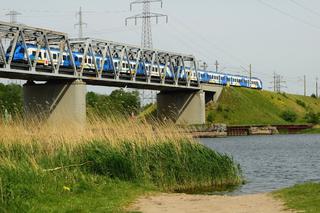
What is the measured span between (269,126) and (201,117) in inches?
553

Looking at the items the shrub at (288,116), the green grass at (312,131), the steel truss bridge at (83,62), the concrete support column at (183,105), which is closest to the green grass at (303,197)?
the steel truss bridge at (83,62)

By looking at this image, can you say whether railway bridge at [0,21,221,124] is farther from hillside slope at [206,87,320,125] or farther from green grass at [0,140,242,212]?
green grass at [0,140,242,212]

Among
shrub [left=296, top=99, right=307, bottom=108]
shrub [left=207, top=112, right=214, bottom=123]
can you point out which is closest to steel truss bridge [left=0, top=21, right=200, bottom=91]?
shrub [left=207, top=112, right=214, bottom=123]

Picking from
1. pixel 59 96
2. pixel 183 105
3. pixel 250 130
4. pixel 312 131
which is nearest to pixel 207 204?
pixel 59 96

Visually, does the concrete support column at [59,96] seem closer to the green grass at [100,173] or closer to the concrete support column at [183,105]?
the concrete support column at [183,105]

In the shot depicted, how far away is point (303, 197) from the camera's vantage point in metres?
16.6

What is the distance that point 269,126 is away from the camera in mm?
118250

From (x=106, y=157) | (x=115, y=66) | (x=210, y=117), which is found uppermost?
(x=115, y=66)

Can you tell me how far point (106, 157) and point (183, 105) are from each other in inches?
3884

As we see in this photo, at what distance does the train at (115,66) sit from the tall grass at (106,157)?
5510 centimetres

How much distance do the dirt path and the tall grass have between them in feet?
8.14

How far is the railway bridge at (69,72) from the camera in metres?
76.4

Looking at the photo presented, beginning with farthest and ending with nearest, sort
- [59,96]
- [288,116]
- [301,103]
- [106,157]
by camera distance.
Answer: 1. [301,103]
2. [288,116]
3. [59,96]
4. [106,157]

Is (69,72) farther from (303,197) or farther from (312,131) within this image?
(303,197)
